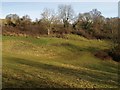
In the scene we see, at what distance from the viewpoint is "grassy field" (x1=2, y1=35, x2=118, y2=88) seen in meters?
18.5

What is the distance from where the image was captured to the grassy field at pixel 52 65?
729 inches

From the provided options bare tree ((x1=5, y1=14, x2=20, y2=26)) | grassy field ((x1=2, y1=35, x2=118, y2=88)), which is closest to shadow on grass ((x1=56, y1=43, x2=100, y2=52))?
grassy field ((x1=2, y1=35, x2=118, y2=88))

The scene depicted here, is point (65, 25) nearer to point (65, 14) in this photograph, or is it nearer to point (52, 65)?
point (65, 14)

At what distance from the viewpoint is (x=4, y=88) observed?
1534 cm

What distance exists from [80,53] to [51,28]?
28370mm

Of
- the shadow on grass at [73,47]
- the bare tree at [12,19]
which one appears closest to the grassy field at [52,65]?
the shadow on grass at [73,47]

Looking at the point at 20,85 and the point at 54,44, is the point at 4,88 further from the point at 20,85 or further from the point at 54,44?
the point at 54,44

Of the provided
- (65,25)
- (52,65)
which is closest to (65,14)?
(65,25)

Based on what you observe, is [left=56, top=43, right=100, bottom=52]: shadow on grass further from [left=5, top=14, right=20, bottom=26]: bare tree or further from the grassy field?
[left=5, top=14, right=20, bottom=26]: bare tree

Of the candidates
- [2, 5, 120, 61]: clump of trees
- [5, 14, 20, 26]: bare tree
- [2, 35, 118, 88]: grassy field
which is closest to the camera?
[2, 35, 118, 88]: grassy field

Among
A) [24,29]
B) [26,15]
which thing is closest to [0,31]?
[24,29]

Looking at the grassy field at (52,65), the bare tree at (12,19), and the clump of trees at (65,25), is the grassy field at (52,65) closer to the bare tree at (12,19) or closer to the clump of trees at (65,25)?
the clump of trees at (65,25)

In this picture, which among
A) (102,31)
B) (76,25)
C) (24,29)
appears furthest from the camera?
(76,25)

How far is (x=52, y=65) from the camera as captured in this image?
28.3 metres
